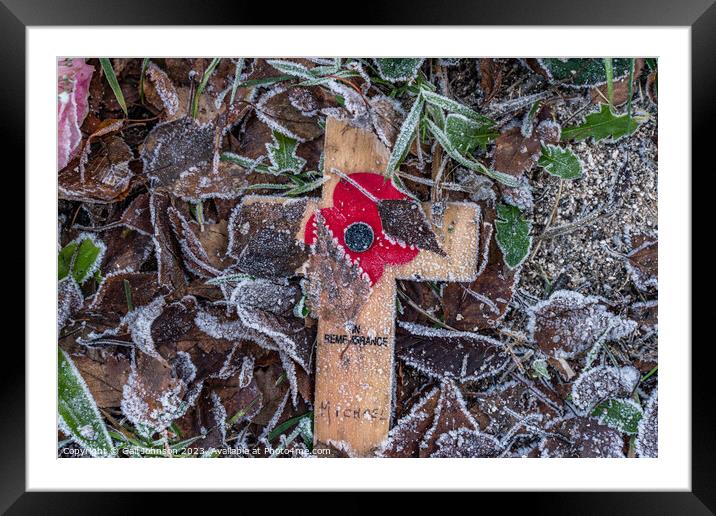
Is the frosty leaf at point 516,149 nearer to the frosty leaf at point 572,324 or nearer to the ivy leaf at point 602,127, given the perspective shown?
the ivy leaf at point 602,127

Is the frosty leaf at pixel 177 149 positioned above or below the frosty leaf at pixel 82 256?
above

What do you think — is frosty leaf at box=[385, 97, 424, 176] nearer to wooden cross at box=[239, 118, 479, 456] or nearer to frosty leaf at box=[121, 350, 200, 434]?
wooden cross at box=[239, 118, 479, 456]

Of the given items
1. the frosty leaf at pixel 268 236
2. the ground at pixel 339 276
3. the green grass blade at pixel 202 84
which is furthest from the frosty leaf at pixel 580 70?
the green grass blade at pixel 202 84

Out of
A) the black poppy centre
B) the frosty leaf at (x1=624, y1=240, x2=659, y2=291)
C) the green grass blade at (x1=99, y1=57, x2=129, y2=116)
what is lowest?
the frosty leaf at (x1=624, y1=240, x2=659, y2=291)

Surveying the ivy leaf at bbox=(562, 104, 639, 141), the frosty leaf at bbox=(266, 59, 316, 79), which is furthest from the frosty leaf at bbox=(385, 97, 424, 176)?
the ivy leaf at bbox=(562, 104, 639, 141)

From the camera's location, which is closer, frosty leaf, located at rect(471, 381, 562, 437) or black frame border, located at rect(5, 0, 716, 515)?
black frame border, located at rect(5, 0, 716, 515)
